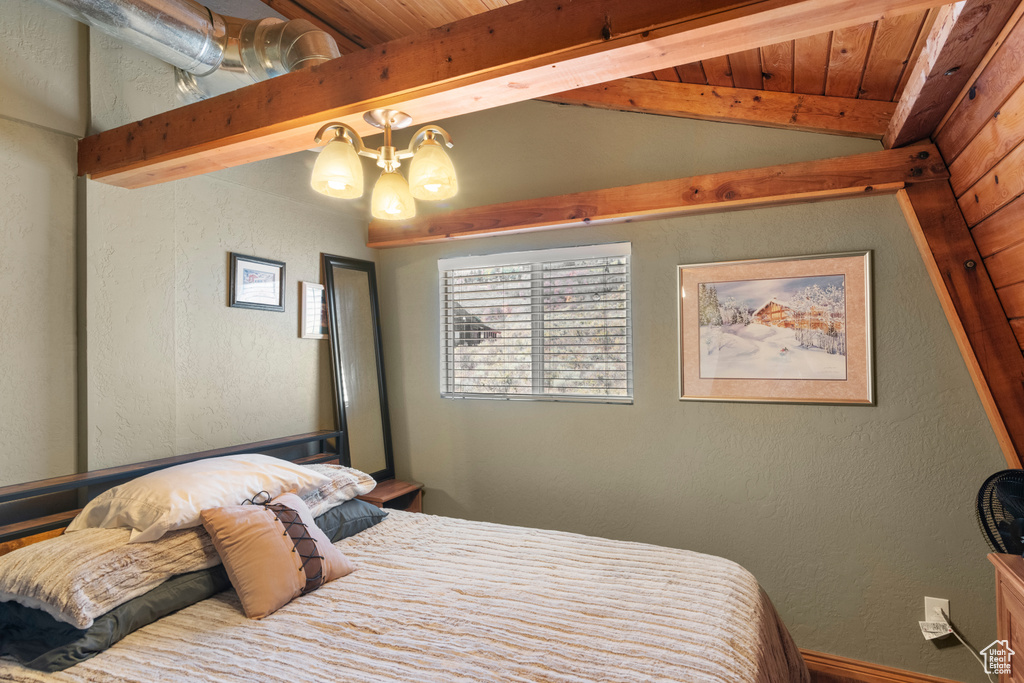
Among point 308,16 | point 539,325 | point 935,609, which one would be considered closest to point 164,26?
point 308,16

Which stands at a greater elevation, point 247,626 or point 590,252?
point 590,252

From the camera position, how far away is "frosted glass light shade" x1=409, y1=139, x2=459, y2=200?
1707mm

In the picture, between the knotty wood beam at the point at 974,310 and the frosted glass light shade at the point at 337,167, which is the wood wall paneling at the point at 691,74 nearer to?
the knotty wood beam at the point at 974,310

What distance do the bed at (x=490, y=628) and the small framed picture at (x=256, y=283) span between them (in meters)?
1.37

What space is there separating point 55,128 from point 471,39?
1.73 metres

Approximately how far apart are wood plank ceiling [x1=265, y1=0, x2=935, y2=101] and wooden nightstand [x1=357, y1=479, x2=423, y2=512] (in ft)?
7.86

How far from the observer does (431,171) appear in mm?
1704

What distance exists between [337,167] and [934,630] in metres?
2.95

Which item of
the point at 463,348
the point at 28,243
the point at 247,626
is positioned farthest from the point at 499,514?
the point at 28,243

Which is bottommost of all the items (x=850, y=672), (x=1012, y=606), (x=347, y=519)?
(x=850, y=672)

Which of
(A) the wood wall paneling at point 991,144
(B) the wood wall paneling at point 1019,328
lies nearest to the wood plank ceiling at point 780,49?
(A) the wood wall paneling at point 991,144

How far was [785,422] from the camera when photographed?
8.57 ft

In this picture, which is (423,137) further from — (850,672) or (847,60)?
(850,672)

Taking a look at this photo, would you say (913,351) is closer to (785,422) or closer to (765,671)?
(785,422)
